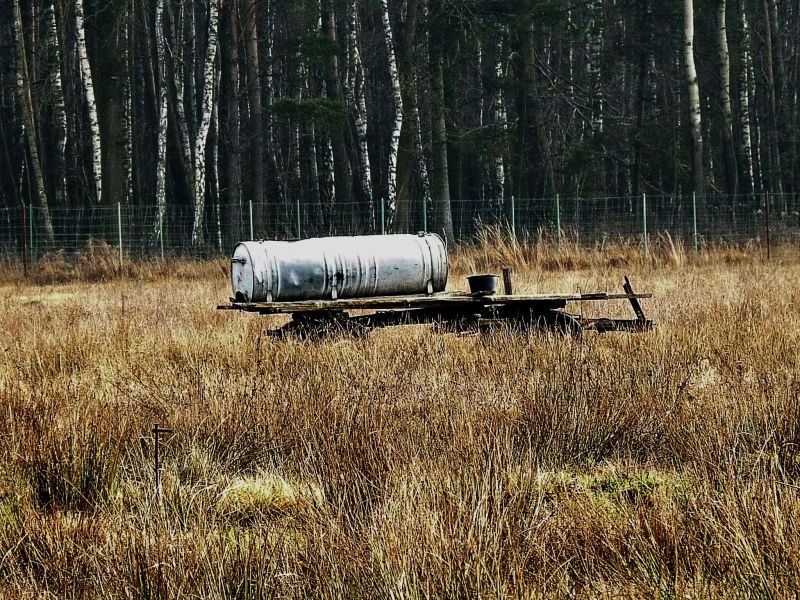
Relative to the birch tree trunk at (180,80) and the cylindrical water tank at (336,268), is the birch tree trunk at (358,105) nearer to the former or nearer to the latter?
the birch tree trunk at (180,80)

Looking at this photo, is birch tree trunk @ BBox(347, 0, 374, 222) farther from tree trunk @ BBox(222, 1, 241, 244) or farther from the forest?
tree trunk @ BBox(222, 1, 241, 244)

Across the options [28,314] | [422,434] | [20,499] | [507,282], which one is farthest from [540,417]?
[28,314]

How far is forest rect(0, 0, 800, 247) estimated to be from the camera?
26438 millimetres

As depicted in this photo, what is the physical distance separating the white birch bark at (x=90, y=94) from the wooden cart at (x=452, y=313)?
1683 centimetres

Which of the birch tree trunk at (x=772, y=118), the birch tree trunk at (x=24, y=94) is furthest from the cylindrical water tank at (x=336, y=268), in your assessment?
the birch tree trunk at (x=772, y=118)

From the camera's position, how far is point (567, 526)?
12.5 feet

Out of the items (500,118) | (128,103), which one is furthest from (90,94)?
(500,118)

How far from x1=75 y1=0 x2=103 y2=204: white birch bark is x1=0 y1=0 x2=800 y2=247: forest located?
0.05 metres

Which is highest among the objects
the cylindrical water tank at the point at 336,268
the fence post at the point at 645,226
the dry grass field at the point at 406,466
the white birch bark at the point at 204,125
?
the white birch bark at the point at 204,125

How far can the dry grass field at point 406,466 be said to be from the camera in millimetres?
3357

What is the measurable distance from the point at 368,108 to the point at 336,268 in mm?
33607

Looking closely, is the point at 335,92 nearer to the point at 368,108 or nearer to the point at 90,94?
the point at 90,94

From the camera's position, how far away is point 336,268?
935 centimetres

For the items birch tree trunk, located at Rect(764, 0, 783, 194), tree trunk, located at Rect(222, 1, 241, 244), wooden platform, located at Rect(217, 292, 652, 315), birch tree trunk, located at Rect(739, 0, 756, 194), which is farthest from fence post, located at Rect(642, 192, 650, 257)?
birch tree trunk, located at Rect(764, 0, 783, 194)
